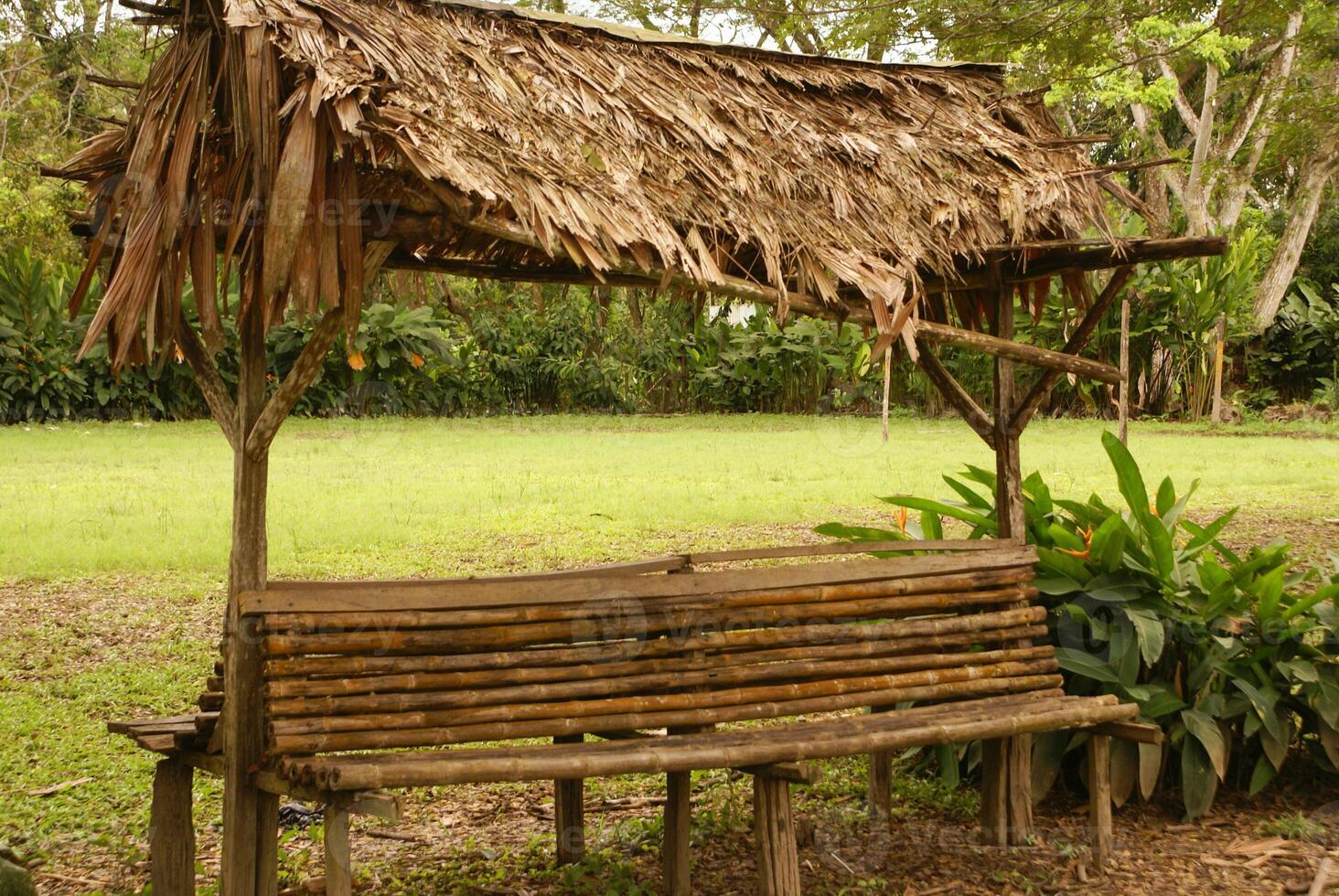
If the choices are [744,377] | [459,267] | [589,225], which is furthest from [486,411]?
[589,225]

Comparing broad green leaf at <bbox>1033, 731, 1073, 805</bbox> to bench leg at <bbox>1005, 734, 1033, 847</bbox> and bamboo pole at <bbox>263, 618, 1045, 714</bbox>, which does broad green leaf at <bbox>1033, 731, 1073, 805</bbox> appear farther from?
bamboo pole at <bbox>263, 618, 1045, 714</bbox>

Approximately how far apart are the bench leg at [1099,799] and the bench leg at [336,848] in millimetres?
2523

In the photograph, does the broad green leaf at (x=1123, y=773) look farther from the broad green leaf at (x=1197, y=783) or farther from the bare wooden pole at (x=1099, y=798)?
the bare wooden pole at (x=1099, y=798)

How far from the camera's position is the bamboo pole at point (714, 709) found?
3432 millimetres

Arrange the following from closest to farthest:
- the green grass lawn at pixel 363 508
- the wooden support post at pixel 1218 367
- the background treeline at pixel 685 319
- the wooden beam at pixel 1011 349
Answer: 1. the wooden beam at pixel 1011 349
2. the green grass lawn at pixel 363 508
3. the background treeline at pixel 685 319
4. the wooden support post at pixel 1218 367

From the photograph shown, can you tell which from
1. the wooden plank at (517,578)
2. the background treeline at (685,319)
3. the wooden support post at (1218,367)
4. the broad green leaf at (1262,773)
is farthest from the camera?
the wooden support post at (1218,367)

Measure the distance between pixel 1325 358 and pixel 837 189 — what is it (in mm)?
17596

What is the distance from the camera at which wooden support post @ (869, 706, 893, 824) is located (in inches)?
181

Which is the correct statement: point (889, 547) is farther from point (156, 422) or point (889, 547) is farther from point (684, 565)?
point (156, 422)

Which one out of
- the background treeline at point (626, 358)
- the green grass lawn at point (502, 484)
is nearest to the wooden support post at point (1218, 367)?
the background treeline at point (626, 358)

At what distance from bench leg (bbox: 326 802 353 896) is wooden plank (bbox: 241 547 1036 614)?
536 millimetres

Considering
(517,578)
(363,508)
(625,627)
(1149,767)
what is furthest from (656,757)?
(363,508)

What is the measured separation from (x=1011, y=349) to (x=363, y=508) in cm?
715

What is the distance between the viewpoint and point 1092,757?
4.35 metres
